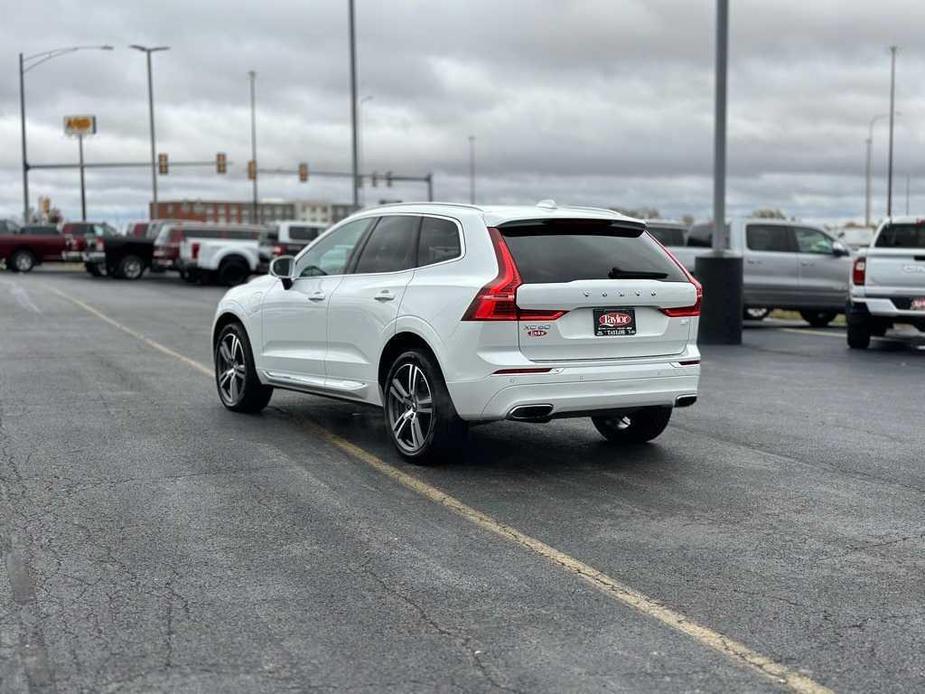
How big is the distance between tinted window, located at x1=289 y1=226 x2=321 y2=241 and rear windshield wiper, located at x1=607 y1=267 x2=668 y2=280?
29129mm

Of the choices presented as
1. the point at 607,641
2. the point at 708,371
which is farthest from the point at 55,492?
the point at 708,371

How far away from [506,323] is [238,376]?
11.7 ft

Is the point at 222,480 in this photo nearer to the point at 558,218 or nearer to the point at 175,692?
the point at 558,218

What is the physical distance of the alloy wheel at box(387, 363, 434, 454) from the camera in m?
7.57

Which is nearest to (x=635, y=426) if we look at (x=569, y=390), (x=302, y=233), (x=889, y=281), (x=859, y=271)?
(x=569, y=390)

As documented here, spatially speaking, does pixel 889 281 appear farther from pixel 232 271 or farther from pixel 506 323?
pixel 232 271

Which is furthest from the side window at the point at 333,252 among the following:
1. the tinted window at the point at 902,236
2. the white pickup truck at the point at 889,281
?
the tinted window at the point at 902,236

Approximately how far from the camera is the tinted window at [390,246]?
8.09 meters

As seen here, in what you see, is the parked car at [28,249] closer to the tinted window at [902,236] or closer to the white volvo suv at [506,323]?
the tinted window at [902,236]

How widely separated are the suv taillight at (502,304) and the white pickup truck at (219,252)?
98.8 ft

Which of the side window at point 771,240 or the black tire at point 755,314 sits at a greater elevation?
the side window at point 771,240

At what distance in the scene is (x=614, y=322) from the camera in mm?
7445

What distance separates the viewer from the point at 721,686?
13.0 ft

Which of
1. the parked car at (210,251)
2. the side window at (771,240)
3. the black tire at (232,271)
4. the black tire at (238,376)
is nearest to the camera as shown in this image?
the black tire at (238,376)
